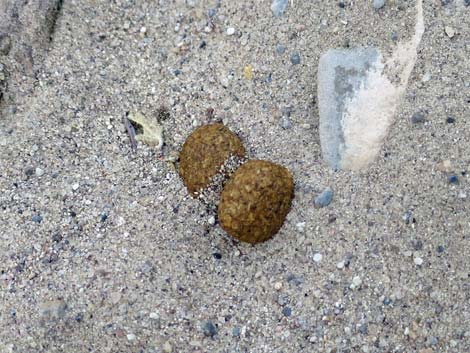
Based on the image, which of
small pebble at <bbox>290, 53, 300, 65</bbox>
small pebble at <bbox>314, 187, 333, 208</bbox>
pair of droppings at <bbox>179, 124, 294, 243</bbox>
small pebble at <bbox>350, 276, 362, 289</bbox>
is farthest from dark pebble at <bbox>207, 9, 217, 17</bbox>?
small pebble at <bbox>350, 276, 362, 289</bbox>

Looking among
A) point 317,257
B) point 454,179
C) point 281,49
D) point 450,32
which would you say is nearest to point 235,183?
point 317,257

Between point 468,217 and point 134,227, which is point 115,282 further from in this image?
point 468,217

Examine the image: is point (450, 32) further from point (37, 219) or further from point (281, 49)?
point (37, 219)

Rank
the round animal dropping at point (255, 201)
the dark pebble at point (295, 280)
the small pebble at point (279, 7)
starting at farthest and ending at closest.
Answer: the small pebble at point (279, 7)
the dark pebble at point (295, 280)
the round animal dropping at point (255, 201)

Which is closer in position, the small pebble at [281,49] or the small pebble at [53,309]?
the small pebble at [53,309]

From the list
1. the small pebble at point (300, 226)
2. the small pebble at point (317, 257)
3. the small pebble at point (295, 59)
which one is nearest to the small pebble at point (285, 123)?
the small pebble at point (295, 59)

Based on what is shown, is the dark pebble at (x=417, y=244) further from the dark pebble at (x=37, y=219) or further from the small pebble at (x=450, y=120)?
the dark pebble at (x=37, y=219)
